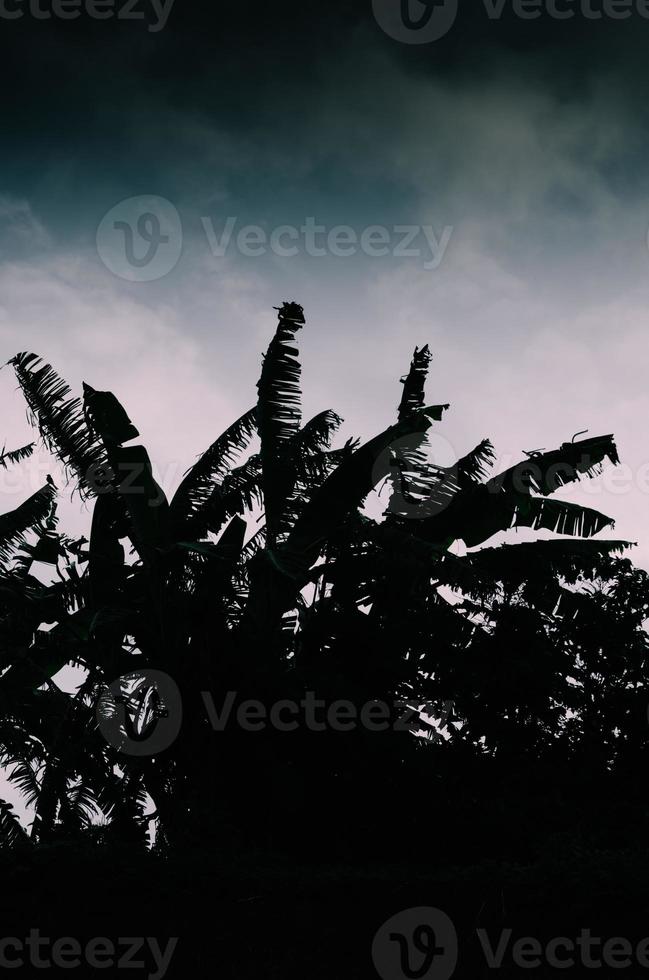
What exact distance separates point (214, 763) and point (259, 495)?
3.04 meters

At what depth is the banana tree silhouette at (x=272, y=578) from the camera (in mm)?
8984

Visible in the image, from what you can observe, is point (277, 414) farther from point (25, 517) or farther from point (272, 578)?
point (25, 517)

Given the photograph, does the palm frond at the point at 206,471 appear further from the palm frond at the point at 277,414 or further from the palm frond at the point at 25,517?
the palm frond at the point at 25,517

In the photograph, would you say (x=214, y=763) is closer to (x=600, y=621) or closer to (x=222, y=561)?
(x=222, y=561)

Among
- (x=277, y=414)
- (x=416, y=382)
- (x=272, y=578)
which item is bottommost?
(x=272, y=578)

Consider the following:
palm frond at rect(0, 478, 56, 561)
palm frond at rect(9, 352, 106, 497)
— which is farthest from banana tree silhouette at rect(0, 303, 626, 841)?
palm frond at rect(0, 478, 56, 561)

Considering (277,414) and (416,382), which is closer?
(277,414)

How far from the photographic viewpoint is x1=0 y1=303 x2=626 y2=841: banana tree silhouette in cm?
898

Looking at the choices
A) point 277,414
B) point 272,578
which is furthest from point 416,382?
point 272,578

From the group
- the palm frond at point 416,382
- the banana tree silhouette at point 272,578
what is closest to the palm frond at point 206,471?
the banana tree silhouette at point 272,578

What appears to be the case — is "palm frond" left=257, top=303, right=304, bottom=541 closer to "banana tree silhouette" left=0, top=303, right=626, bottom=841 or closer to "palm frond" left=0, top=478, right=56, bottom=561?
"banana tree silhouette" left=0, top=303, right=626, bottom=841

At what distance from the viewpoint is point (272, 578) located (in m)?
8.97

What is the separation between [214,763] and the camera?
8.84 metres

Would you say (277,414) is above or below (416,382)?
below
